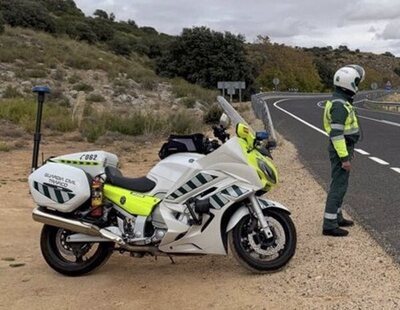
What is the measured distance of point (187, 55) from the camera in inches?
2261

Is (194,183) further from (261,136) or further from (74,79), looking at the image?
(74,79)

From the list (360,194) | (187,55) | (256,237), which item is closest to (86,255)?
(256,237)

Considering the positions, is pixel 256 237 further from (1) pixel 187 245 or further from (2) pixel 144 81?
(2) pixel 144 81

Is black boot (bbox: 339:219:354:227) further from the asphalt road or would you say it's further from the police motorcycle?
the police motorcycle

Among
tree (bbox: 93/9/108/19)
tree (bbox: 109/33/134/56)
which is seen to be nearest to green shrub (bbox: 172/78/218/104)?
tree (bbox: 109/33/134/56)

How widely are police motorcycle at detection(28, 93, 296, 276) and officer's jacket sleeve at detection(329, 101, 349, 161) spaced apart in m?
1.05

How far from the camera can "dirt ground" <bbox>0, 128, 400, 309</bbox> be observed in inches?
195

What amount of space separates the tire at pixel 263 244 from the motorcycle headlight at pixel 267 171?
312 mm

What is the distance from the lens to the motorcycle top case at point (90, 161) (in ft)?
18.6

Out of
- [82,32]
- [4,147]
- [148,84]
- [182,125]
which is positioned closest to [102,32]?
[82,32]

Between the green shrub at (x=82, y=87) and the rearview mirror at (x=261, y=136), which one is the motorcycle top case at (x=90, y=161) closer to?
the rearview mirror at (x=261, y=136)

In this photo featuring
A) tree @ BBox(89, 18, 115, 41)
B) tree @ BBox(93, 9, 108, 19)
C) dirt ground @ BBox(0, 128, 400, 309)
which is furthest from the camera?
tree @ BBox(93, 9, 108, 19)

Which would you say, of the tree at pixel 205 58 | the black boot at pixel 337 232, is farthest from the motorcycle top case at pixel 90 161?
the tree at pixel 205 58

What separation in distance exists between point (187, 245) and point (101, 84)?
111ft
